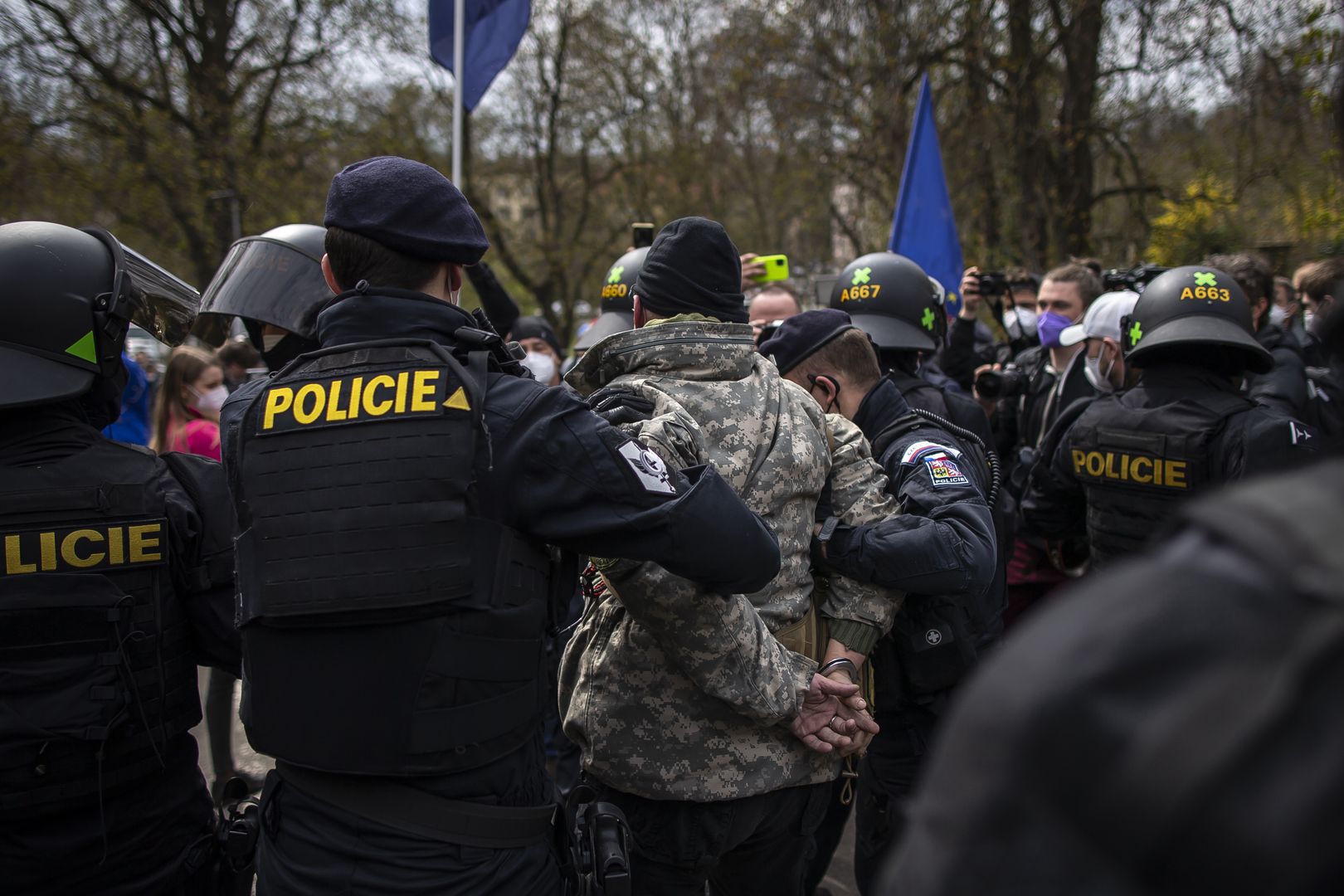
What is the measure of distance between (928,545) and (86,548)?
1776 millimetres

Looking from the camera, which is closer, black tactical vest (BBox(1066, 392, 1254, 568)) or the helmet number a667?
black tactical vest (BBox(1066, 392, 1254, 568))

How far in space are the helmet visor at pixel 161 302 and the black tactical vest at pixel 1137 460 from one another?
2.75 m

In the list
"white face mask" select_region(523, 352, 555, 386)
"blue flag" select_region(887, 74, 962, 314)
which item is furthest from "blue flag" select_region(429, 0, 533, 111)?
A: "blue flag" select_region(887, 74, 962, 314)

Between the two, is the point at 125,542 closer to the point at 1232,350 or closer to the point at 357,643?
the point at 357,643

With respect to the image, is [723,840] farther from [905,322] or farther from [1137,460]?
[905,322]

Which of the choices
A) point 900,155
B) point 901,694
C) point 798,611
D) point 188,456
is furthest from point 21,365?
point 900,155

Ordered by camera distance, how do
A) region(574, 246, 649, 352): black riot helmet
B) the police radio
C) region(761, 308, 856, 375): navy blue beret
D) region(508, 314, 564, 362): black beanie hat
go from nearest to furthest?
the police radio
region(761, 308, 856, 375): navy blue beret
region(574, 246, 649, 352): black riot helmet
region(508, 314, 564, 362): black beanie hat

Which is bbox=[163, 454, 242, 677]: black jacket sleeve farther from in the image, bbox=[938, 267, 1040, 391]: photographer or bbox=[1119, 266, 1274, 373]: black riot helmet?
bbox=[938, 267, 1040, 391]: photographer

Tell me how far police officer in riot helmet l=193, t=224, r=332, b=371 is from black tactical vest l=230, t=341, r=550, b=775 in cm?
110

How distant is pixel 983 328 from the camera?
691 cm

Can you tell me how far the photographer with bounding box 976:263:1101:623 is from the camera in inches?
166

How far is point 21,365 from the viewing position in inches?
81.0

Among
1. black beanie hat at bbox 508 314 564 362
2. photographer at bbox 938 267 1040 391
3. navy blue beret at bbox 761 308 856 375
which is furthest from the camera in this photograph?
black beanie hat at bbox 508 314 564 362

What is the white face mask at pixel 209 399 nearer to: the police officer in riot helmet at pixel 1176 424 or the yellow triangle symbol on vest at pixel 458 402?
the yellow triangle symbol on vest at pixel 458 402
